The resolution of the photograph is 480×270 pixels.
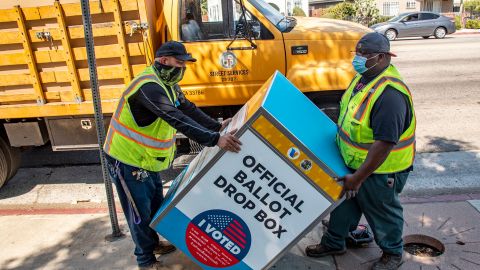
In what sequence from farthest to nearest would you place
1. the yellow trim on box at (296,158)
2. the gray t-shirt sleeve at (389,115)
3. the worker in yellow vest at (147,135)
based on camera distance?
1. the worker in yellow vest at (147,135)
2. the gray t-shirt sleeve at (389,115)
3. the yellow trim on box at (296,158)

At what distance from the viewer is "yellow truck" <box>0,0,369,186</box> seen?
4375 mm

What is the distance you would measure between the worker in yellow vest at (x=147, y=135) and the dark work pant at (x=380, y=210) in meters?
1.27

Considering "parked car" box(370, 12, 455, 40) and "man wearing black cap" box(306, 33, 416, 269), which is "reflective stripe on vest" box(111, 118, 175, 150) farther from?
"parked car" box(370, 12, 455, 40)

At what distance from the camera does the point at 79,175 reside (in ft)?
18.7

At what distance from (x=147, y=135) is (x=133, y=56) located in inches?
69.7

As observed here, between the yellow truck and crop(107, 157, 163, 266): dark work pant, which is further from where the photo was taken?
the yellow truck

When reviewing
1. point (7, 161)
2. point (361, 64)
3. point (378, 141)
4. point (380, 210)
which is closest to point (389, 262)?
point (380, 210)

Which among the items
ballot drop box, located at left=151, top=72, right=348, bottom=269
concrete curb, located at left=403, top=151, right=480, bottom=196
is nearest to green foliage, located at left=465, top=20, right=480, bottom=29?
concrete curb, located at left=403, top=151, right=480, bottom=196

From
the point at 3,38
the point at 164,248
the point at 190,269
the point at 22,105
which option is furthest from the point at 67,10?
the point at 190,269

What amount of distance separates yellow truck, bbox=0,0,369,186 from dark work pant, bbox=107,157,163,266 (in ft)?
5.42

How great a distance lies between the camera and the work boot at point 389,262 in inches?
128

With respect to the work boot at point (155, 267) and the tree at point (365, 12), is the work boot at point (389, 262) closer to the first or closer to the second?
the work boot at point (155, 267)

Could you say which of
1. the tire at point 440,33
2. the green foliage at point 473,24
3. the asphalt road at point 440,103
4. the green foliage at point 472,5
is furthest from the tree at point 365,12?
the asphalt road at point 440,103

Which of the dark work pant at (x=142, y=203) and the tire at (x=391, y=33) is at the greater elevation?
the dark work pant at (x=142, y=203)
